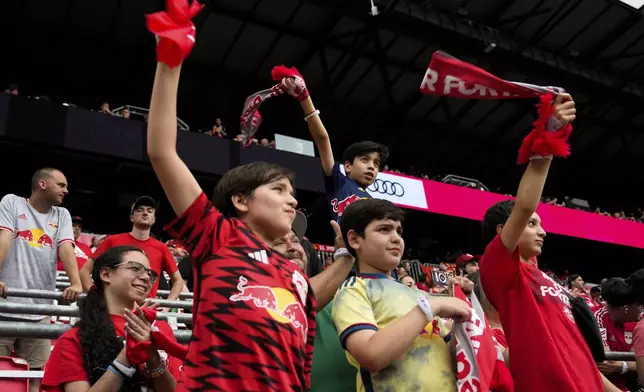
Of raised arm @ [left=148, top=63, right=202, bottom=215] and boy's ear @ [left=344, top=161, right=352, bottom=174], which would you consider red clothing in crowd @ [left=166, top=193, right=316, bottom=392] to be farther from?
boy's ear @ [left=344, top=161, right=352, bottom=174]

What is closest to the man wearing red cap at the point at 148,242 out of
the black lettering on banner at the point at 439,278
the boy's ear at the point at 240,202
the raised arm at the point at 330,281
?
the raised arm at the point at 330,281

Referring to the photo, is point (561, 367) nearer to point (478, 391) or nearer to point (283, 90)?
point (478, 391)

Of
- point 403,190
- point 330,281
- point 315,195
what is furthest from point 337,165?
point 315,195

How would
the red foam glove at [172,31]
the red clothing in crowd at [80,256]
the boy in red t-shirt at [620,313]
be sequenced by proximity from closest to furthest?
1. the red foam glove at [172,31]
2. the boy in red t-shirt at [620,313]
3. the red clothing in crowd at [80,256]

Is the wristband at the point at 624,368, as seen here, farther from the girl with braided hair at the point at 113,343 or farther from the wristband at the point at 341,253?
the girl with braided hair at the point at 113,343

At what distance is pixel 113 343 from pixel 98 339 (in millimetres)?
54

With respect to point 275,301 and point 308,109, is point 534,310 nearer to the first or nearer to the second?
point 275,301

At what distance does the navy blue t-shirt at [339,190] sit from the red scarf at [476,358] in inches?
47.6

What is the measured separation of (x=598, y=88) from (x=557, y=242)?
4.76m

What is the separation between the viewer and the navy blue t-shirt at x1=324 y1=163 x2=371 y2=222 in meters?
3.04

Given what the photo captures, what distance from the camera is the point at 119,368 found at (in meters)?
1.89

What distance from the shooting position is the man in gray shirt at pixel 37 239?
360 centimetres

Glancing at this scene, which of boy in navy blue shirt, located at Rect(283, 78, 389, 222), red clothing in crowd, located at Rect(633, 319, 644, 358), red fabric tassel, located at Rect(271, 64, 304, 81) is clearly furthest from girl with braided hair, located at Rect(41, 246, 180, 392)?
red clothing in crowd, located at Rect(633, 319, 644, 358)

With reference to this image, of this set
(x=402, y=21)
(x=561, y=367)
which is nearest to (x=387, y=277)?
(x=561, y=367)
